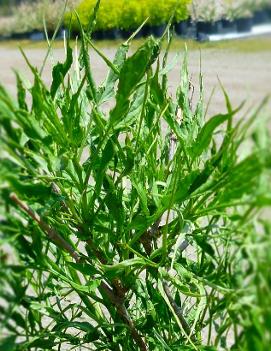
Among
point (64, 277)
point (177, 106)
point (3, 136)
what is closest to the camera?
point (3, 136)

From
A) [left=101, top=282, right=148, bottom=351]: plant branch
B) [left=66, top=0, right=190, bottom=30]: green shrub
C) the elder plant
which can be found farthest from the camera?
[left=66, top=0, right=190, bottom=30]: green shrub

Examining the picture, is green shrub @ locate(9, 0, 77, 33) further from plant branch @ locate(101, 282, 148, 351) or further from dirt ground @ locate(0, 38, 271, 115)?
plant branch @ locate(101, 282, 148, 351)

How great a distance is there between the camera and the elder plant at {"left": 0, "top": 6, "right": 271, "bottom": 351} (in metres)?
0.25

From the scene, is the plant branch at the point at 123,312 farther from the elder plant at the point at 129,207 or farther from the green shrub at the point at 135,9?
the green shrub at the point at 135,9

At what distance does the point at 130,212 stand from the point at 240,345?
0.48 ft

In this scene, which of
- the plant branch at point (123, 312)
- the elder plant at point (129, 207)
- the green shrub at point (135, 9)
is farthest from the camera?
the green shrub at point (135, 9)

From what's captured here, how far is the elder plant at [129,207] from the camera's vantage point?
25 cm

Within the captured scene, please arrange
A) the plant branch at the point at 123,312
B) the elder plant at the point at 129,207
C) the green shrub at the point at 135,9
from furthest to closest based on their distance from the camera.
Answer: the green shrub at the point at 135,9
the plant branch at the point at 123,312
the elder plant at the point at 129,207

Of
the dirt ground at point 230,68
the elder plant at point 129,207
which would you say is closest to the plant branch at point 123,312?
the elder plant at point 129,207

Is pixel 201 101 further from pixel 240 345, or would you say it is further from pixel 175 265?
pixel 240 345

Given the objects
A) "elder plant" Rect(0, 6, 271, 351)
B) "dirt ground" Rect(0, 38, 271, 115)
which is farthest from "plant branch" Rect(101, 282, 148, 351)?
"dirt ground" Rect(0, 38, 271, 115)

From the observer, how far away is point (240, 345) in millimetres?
270

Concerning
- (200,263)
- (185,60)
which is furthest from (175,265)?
(185,60)

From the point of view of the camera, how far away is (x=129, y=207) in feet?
1.41
